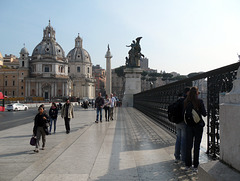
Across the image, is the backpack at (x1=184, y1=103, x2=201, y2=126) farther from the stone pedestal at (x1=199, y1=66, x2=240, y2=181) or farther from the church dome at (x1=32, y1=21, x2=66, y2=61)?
the church dome at (x1=32, y1=21, x2=66, y2=61)

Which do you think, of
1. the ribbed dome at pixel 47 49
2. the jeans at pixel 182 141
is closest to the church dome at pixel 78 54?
the ribbed dome at pixel 47 49

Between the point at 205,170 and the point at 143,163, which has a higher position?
the point at 205,170

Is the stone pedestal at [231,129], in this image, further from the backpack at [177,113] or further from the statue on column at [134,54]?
the statue on column at [134,54]

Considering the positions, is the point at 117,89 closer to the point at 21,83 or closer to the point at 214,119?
the point at 21,83

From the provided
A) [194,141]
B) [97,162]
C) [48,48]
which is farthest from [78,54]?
[194,141]

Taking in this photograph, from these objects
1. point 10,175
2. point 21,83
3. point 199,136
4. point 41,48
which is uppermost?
point 41,48

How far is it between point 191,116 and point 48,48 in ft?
377

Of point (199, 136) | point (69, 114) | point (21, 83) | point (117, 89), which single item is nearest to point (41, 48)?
point (21, 83)

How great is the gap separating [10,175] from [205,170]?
3.77 metres

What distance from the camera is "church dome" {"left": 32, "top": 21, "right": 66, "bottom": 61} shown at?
368 feet

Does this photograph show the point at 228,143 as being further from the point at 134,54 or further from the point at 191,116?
the point at 134,54

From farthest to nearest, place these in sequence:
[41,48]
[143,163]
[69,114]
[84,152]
Result: 1. [41,48]
2. [69,114]
3. [84,152]
4. [143,163]

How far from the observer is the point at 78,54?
13250cm

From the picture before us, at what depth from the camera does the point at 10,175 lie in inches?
202
